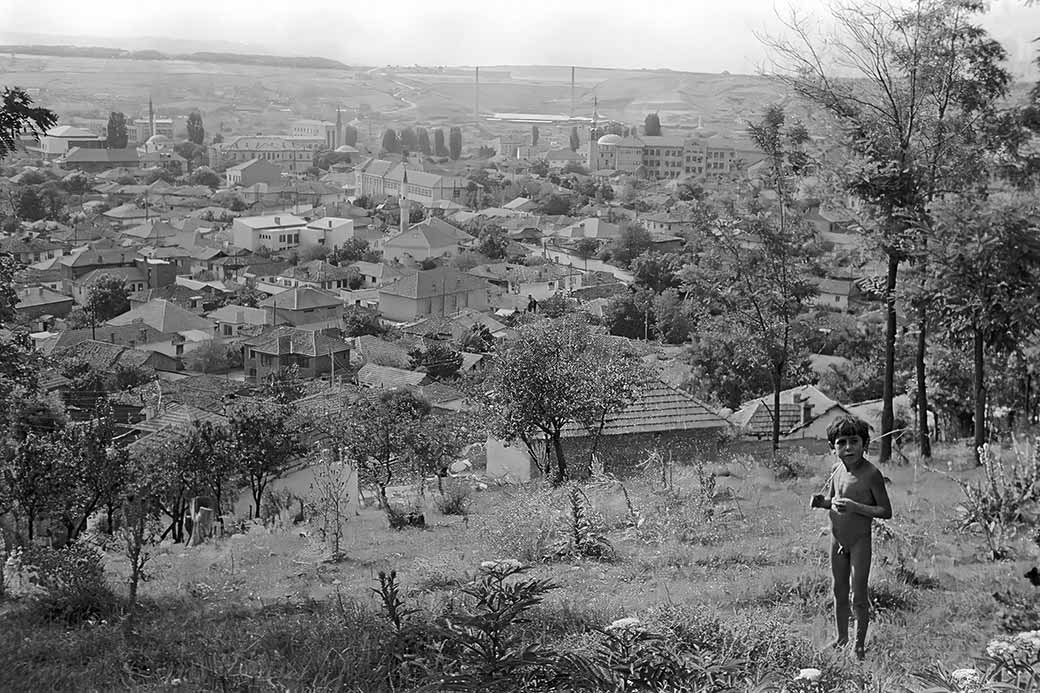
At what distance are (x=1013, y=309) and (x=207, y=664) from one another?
4.95 meters

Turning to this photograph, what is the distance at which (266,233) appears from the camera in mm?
39000

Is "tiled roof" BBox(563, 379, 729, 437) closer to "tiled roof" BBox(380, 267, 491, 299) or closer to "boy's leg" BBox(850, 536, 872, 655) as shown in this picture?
"boy's leg" BBox(850, 536, 872, 655)

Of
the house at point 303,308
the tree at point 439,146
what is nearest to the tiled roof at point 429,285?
the house at point 303,308

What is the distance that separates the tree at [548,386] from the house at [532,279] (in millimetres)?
20719

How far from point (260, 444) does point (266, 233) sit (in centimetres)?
2991

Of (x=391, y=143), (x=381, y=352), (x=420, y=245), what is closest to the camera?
(x=381, y=352)

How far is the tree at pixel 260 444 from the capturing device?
1017 centimetres

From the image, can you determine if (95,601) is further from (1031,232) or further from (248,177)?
(248,177)

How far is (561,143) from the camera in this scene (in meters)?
95.5

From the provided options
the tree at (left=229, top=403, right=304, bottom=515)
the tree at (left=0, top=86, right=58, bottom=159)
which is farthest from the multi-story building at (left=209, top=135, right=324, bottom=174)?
the tree at (left=0, top=86, right=58, bottom=159)

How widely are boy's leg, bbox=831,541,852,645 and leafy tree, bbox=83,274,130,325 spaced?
83.3ft

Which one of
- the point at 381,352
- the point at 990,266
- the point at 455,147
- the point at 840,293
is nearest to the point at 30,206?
the point at 381,352

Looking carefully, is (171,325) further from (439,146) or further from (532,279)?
(439,146)

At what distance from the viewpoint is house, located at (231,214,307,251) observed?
128 feet
